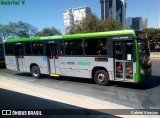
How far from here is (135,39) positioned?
1096 centimetres

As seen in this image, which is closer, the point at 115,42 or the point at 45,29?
A: the point at 115,42

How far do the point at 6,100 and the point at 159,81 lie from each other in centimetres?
799

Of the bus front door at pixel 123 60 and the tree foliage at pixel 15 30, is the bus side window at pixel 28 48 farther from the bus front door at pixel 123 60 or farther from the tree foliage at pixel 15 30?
the tree foliage at pixel 15 30

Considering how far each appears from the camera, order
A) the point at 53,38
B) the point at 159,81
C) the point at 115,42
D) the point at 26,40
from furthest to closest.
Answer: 1. the point at 26,40
2. the point at 53,38
3. the point at 159,81
4. the point at 115,42

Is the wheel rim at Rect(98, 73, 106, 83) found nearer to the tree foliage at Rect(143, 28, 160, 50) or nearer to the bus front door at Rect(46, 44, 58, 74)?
the bus front door at Rect(46, 44, 58, 74)

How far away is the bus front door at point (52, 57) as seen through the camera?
1459 cm

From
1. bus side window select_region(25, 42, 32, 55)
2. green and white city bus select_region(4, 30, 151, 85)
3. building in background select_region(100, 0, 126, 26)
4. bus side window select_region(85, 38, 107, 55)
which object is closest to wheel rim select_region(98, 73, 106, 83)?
green and white city bus select_region(4, 30, 151, 85)

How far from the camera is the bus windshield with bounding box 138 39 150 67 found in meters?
11.2

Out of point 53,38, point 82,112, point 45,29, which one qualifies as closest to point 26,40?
point 53,38

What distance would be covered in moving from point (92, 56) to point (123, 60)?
1852mm

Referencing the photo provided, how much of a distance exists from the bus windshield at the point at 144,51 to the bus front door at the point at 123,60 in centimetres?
48

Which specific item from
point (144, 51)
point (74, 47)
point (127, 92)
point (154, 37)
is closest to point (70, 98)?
point (127, 92)

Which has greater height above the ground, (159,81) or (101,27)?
(101,27)

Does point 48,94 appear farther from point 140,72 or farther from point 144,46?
point 144,46
